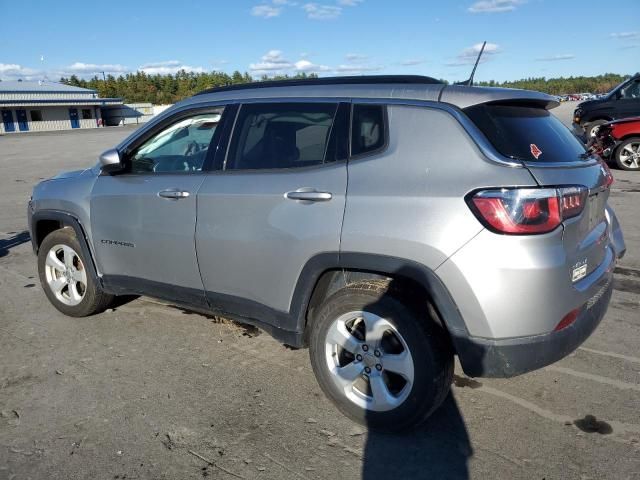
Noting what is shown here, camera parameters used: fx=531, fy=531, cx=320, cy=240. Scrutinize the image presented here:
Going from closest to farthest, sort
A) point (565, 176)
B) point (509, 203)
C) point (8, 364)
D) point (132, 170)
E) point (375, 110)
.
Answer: point (509, 203)
point (565, 176)
point (375, 110)
point (8, 364)
point (132, 170)

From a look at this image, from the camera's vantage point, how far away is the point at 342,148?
2955 millimetres

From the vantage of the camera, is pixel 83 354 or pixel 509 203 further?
pixel 83 354

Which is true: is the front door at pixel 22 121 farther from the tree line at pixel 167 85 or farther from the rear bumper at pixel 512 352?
the rear bumper at pixel 512 352

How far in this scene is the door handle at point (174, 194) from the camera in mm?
3510

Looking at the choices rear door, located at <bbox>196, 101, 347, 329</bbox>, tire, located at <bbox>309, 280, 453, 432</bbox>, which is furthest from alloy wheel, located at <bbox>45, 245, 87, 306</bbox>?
tire, located at <bbox>309, 280, 453, 432</bbox>

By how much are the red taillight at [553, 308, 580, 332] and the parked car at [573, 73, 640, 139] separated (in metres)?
13.6

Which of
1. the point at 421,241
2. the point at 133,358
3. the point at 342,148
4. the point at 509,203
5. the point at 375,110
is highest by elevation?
the point at 375,110

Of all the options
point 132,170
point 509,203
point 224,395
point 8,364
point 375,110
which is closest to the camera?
point 509,203

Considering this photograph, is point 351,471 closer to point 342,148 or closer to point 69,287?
point 342,148

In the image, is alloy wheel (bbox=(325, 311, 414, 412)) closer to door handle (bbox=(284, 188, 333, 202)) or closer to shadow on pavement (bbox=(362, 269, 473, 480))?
shadow on pavement (bbox=(362, 269, 473, 480))

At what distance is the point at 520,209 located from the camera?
2432mm

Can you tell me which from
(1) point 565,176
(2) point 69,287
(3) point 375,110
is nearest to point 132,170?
(2) point 69,287

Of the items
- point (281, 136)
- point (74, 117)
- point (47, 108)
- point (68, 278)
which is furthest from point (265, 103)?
point (74, 117)

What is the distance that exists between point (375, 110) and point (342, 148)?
27 centimetres
